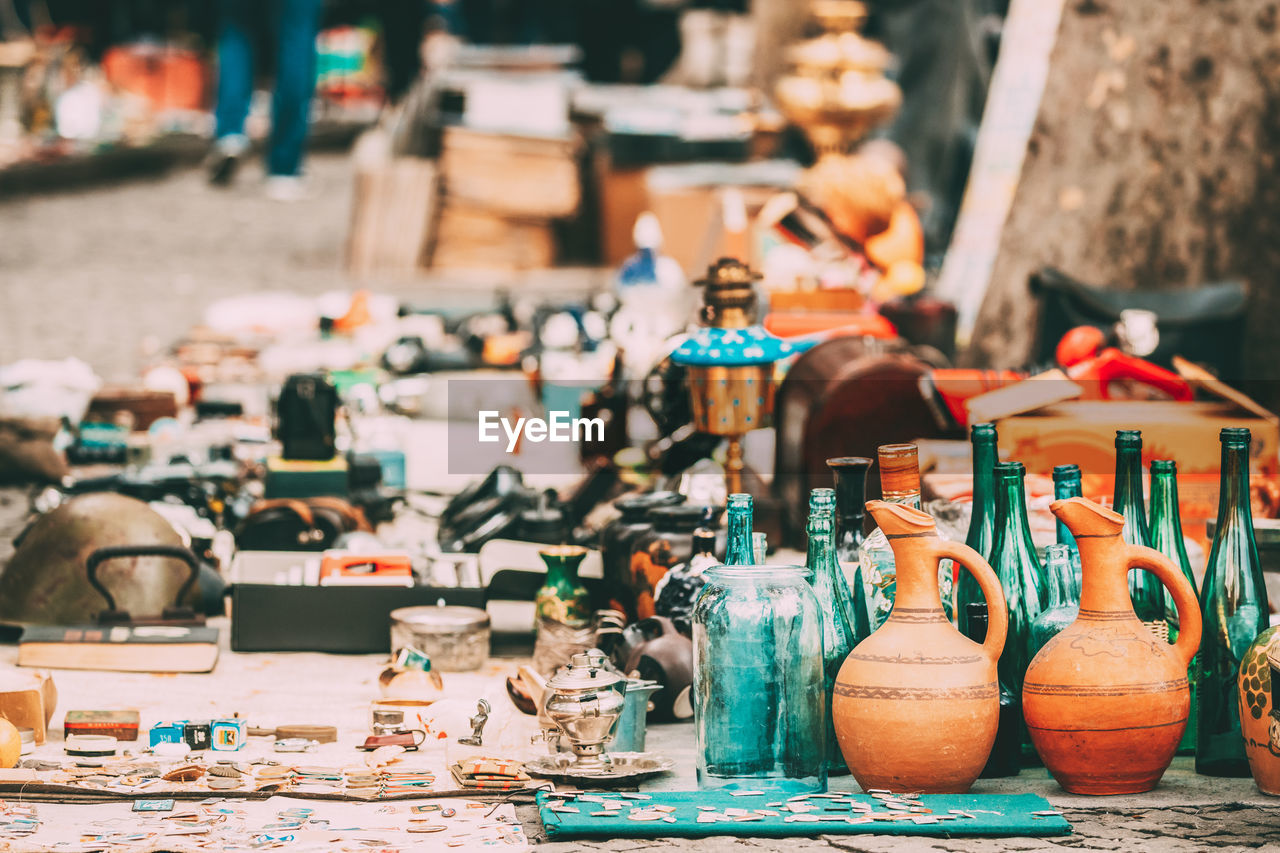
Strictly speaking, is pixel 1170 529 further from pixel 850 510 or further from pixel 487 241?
pixel 487 241

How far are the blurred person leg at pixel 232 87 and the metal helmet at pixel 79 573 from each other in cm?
847

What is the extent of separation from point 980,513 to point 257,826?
134cm

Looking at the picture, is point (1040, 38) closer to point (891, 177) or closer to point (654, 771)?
point (891, 177)

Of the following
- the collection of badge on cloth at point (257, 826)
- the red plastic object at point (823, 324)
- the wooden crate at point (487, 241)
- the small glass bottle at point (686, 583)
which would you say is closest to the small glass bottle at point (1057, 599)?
the small glass bottle at point (686, 583)

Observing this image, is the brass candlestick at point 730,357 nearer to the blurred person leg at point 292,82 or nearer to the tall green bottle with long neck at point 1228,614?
the tall green bottle with long neck at point 1228,614

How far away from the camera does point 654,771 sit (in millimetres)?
2762

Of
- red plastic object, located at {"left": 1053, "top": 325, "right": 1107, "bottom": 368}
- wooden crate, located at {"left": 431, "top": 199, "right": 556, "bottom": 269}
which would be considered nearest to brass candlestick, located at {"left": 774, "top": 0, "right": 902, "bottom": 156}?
wooden crate, located at {"left": 431, "top": 199, "right": 556, "bottom": 269}

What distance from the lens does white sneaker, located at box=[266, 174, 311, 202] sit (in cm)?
1192

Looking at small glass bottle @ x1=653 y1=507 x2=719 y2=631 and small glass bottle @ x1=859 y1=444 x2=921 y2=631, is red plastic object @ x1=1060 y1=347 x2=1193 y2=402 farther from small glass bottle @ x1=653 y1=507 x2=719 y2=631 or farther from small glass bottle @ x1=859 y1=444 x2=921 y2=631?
small glass bottle @ x1=859 y1=444 x2=921 y2=631

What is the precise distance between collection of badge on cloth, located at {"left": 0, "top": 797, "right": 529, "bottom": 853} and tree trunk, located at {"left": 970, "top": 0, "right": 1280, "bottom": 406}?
327 centimetres

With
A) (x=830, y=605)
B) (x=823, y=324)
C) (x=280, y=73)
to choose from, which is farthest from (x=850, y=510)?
(x=280, y=73)

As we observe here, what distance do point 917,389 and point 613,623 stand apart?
1.30 metres

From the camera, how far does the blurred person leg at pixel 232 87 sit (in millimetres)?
11617

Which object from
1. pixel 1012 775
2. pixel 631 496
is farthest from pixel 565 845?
pixel 631 496
